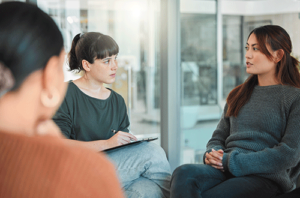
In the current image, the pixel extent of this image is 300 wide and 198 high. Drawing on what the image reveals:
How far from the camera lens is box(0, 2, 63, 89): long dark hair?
542 millimetres

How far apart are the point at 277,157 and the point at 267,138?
146 mm

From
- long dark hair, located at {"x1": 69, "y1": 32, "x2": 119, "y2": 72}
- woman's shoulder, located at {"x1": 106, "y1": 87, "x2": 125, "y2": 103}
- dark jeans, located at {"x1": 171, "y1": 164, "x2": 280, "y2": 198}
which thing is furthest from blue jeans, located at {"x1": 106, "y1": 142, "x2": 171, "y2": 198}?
long dark hair, located at {"x1": 69, "y1": 32, "x2": 119, "y2": 72}

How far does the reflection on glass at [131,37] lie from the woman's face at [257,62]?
36.7 inches

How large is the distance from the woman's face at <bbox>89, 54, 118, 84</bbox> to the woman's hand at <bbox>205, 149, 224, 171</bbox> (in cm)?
89

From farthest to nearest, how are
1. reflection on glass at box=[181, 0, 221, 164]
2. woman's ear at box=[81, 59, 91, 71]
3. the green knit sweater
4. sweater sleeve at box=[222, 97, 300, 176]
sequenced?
reflection on glass at box=[181, 0, 221, 164] < woman's ear at box=[81, 59, 91, 71] < the green knit sweater < sweater sleeve at box=[222, 97, 300, 176]

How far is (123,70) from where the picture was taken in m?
2.32

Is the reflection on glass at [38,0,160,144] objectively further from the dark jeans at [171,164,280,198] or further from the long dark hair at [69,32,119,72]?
the dark jeans at [171,164,280,198]

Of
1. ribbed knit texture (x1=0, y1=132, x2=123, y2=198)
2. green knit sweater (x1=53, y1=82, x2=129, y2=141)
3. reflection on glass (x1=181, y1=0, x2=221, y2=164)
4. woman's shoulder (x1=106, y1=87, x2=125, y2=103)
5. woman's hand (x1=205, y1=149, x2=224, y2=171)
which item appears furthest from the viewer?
reflection on glass (x1=181, y1=0, x2=221, y2=164)

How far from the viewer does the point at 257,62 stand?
71.3 inches

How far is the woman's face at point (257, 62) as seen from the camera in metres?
1.79

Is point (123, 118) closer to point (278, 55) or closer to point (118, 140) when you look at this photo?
point (118, 140)

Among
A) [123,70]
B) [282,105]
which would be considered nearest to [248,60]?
[282,105]

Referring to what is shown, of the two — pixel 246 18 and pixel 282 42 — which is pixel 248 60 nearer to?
pixel 282 42

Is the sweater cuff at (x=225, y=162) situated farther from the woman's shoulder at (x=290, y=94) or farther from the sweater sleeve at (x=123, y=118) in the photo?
the sweater sleeve at (x=123, y=118)
